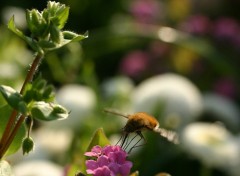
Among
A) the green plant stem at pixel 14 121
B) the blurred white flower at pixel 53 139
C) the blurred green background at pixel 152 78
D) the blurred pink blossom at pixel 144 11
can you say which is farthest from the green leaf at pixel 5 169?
the blurred pink blossom at pixel 144 11

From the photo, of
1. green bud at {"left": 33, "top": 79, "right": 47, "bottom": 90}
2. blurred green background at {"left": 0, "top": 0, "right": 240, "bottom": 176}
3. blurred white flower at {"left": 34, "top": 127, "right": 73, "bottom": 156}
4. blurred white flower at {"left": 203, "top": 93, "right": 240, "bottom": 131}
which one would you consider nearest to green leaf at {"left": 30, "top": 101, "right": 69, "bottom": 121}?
green bud at {"left": 33, "top": 79, "right": 47, "bottom": 90}

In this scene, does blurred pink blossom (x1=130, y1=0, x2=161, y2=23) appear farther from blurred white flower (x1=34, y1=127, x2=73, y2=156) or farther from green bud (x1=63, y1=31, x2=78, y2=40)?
green bud (x1=63, y1=31, x2=78, y2=40)

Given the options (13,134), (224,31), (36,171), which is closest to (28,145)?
(13,134)

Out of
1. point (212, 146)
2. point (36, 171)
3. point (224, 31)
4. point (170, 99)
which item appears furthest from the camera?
point (224, 31)

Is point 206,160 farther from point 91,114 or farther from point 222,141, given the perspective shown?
point 91,114

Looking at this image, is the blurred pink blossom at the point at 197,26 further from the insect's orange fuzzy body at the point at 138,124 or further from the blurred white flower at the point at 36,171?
the insect's orange fuzzy body at the point at 138,124

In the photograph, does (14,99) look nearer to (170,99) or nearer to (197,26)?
(170,99)

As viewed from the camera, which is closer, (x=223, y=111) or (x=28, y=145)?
(x=28, y=145)
